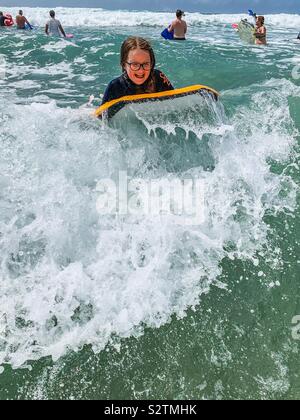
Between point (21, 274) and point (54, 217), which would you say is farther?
point (54, 217)

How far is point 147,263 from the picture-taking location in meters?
3.12

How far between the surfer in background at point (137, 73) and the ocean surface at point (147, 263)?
0.54 meters

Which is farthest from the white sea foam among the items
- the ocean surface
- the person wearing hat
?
the person wearing hat

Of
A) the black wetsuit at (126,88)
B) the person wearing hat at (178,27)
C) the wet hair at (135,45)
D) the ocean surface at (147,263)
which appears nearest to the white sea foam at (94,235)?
the ocean surface at (147,263)

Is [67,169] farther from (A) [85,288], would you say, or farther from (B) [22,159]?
(A) [85,288]

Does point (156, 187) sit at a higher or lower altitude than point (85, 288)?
higher

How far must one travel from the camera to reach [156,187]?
3908 mm

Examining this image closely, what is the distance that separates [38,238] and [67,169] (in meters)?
0.97

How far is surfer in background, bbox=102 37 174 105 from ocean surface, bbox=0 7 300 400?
54 centimetres

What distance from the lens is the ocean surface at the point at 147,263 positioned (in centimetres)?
246
